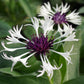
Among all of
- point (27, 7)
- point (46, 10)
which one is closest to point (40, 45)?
point (46, 10)

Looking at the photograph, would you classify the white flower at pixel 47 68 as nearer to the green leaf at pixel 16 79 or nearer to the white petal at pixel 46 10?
the green leaf at pixel 16 79

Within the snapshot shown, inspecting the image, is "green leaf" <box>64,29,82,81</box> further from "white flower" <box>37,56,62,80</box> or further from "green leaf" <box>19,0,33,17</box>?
"green leaf" <box>19,0,33,17</box>

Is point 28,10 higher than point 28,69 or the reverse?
higher

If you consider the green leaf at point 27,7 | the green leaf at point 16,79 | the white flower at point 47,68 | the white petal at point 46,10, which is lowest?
the green leaf at point 16,79

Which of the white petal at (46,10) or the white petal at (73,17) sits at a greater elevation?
the white petal at (46,10)

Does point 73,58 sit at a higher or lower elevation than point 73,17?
lower

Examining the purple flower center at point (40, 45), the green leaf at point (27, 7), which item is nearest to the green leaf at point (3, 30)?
the purple flower center at point (40, 45)

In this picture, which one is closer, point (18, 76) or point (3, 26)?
point (18, 76)

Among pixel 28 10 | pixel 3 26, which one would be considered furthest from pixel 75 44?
pixel 28 10

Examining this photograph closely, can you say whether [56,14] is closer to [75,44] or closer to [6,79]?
[75,44]

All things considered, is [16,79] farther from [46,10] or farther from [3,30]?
[46,10]

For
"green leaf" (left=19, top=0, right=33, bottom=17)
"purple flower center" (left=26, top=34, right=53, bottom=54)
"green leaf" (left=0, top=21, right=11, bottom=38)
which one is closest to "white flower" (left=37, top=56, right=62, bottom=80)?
"purple flower center" (left=26, top=34, right=53, bottom=54)
